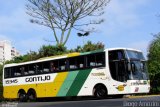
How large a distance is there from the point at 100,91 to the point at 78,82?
186 centimetres

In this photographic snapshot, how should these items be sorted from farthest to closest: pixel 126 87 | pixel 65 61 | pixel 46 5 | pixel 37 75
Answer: pixel 46 5, pixel 37 75, pixel 65 61, pixel 126 87

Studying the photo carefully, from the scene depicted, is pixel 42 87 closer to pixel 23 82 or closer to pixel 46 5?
pixel 23 82

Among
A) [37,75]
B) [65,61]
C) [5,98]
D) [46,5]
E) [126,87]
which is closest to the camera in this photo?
[126,87]

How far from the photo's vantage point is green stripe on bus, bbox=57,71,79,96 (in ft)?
88.0

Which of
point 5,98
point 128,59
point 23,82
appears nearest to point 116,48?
point 128,59

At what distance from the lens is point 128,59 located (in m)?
24.3

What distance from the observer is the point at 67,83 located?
2755 cm

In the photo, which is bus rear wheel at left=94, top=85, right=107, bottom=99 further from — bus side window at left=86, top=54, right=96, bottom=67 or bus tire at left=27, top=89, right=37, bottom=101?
bus tire at left=27, top=89, right=37, bottom=101

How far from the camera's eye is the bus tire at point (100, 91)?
82.7 ft

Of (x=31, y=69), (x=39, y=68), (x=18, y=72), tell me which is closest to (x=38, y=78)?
(x=39, y=68)

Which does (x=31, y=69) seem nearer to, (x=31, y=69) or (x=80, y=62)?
(x=31, y=69)

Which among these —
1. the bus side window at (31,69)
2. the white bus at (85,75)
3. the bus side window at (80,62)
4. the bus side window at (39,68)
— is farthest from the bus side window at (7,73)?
the bus side window at (80,62)

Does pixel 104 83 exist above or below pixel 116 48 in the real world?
below

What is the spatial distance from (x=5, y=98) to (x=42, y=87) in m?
5.36
